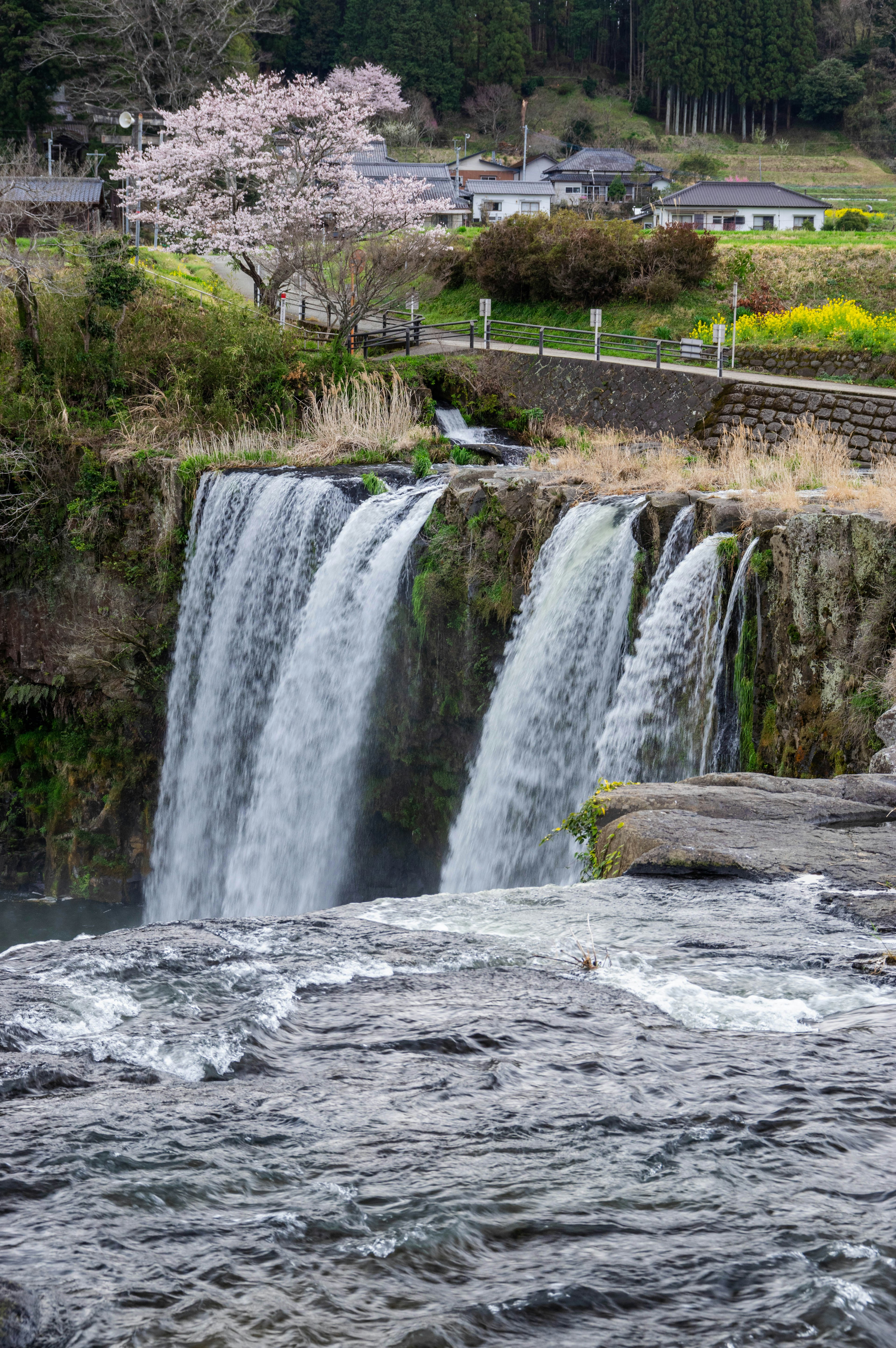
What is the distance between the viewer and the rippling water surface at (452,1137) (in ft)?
8.13

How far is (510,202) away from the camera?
6009cm

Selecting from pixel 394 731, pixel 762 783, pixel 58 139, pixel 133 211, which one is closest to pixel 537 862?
pixel 394 731

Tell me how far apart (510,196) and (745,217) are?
13474mm

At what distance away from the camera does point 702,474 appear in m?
12.4

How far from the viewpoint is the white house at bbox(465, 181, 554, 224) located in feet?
196

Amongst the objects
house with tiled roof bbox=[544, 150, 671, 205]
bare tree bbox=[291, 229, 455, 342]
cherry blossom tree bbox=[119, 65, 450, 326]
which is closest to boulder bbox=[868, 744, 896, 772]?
bare tree bbox=[291, 229, 455, 342]

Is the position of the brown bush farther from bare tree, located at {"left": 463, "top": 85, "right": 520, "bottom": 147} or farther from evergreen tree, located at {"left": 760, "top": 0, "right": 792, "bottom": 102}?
evergreen tree, located at {"left": 760, "top": 0, "right": 792, "bottom": 102}

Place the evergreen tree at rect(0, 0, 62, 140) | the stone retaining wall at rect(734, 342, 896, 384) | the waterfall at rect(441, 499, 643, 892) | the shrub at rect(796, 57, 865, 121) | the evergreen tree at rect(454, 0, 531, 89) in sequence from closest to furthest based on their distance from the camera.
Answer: the waterfall at rect(441, 499, 643, 892) < the stone retaining wall at rect(734, 342, 896, 384) < the evergreen tree at rect(0, 0, 62, 140) < the shrub at rect(796, 57, 865, 121) < the evergreen tree at rect(454, 0, 531, 89)

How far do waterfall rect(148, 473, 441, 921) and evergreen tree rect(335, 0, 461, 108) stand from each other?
203 ft

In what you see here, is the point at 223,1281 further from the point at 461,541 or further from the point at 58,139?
the point at 58,139

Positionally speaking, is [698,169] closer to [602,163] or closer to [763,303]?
[602,163]

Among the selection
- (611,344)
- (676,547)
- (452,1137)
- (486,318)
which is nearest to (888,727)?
(676,547)

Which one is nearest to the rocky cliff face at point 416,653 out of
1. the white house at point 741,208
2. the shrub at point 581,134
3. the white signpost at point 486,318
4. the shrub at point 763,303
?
the white signpost at point 486,318

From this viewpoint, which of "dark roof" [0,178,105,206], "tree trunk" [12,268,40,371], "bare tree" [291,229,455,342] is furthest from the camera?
"dark roof" [0,178,105,206]
